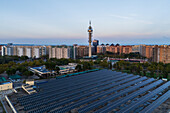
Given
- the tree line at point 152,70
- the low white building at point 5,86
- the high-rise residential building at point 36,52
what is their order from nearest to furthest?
the low white building at point 5,86 → the tree line at point 152,70 → the high-rise residential building at point 36,52

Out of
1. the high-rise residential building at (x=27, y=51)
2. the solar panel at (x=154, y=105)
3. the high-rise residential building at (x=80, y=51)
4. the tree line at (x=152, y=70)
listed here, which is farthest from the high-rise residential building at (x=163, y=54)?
the high-rise residential building at (x=27, y=51)

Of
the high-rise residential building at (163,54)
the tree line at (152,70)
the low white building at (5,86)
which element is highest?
the high-rise residential building at (163,54)

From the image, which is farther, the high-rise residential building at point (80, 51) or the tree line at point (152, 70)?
the high-rise residential building at point (80, 51)

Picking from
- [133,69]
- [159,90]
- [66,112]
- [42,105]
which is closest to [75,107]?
[66,112]

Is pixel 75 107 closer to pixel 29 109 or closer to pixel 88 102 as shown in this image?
pixel 88 102

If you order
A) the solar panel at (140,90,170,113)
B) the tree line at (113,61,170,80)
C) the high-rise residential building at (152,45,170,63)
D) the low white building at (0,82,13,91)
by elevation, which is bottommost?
the solar panel at (140,90,170,113)

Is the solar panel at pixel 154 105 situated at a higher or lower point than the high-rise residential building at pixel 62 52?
lower

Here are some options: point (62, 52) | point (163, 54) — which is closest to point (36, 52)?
point (62, 52)

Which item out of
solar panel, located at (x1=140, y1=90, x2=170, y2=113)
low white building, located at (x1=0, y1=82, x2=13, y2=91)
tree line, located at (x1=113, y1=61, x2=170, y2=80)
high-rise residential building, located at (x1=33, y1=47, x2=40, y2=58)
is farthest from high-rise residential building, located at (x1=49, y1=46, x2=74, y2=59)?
solar panel, located at (x1=140, y1=90, x2=170, y2=113)

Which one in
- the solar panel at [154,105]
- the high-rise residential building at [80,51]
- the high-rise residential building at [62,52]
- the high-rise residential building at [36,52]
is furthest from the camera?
the high-rise residential building at [80,51]

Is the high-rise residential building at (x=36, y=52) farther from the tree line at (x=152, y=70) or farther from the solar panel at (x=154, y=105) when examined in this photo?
the solar panel at (x=154, y=105)

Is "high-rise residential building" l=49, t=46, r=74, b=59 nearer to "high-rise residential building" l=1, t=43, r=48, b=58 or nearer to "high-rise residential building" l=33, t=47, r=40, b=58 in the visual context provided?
"high-rise residential building" l=1, t=43, r=48, b=58

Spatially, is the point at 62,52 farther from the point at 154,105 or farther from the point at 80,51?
the point at 154,105
